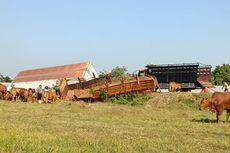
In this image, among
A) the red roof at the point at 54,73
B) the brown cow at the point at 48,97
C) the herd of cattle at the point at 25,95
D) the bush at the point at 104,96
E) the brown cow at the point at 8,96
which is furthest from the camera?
the red roof at the point at 54,73

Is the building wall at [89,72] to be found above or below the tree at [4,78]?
below

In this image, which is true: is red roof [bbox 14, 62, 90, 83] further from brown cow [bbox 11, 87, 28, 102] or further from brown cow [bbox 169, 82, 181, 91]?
brown cow [bbox 169, 82, 181, 91]

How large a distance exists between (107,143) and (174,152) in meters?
1.90

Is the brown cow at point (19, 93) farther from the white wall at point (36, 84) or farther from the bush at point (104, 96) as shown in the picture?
the white wall at point (36, 84)

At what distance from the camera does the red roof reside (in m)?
55.6

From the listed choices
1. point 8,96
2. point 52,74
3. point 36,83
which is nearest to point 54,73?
point 52,74

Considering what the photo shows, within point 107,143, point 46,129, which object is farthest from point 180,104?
point 107,143

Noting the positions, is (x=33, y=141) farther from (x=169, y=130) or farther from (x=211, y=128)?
(x=211, y=128)

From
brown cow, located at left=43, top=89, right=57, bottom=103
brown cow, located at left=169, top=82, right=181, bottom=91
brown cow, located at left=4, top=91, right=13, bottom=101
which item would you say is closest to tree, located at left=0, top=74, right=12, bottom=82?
brown cow, located at left=4, top=91, right=13, bottom=101

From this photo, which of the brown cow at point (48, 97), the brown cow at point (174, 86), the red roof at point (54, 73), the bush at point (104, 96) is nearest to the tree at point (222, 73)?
the red roof at point (54, 73)

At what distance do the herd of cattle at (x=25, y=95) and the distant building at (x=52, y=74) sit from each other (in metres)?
10.7

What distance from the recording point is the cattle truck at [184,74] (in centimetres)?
4234

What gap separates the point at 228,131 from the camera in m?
17.5

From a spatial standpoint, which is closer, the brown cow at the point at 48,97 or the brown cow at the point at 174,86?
the brown cow at the point at 48,97
